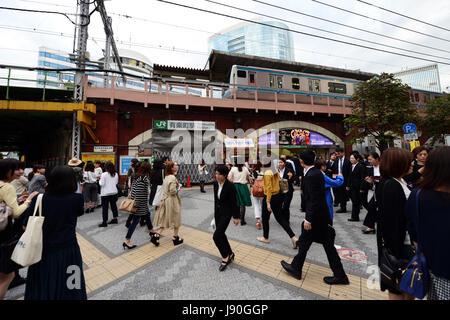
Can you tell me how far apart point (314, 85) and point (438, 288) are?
1445 centimetres

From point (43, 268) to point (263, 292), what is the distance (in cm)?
248

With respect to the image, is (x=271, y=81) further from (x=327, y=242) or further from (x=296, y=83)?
(x=327, y=242)

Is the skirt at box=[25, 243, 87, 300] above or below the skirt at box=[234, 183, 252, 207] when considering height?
below

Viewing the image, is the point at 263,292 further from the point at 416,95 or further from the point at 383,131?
the point at 416,95

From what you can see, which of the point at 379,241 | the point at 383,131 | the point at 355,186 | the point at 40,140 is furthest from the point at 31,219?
the point at 40,140

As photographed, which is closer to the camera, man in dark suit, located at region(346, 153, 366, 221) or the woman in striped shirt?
the woman in striped shirt

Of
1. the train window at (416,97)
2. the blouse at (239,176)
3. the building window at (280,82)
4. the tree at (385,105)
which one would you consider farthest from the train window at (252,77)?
the train window at (416,97)

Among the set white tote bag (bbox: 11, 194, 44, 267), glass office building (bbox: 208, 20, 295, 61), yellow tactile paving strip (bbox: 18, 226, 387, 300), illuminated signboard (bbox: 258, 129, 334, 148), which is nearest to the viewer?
white tote bag (bbox: 11, 194, 44, 267)

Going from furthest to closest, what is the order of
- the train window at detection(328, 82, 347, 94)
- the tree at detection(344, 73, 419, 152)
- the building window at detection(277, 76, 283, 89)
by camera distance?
1. the train window at detection(328, 82, 347, 94)
2. the building window at detection(277, 76, 283, 89)
3. the tree at detection(344, 73, 419, 152)

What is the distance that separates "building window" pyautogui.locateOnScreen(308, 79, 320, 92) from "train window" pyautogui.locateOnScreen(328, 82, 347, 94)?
41.4 inches

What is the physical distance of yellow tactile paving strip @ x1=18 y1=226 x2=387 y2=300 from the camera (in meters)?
2.39

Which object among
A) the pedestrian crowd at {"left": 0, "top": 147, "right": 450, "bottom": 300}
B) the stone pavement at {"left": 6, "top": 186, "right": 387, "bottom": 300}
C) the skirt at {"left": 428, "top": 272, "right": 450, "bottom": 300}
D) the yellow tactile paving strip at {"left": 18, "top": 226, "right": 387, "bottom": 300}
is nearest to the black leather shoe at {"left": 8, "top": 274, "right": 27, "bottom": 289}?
the pedestrian crowd at {"left": 0, "top": 147, "right": 450, "bottom": 300}

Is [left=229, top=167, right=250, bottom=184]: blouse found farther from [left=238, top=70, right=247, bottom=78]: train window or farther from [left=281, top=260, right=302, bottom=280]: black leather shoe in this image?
[left=238, top=70, right=247, bottom=78]: train window

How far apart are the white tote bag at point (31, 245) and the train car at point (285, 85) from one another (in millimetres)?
11444
